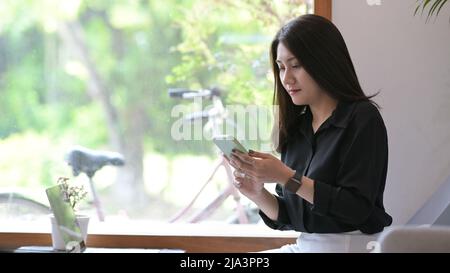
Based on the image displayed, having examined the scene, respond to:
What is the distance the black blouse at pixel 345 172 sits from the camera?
1811mm

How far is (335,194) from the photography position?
1.81 metres

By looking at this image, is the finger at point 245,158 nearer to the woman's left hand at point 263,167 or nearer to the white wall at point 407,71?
the woman's left hand at point 263,167

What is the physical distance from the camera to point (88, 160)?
9.58ft

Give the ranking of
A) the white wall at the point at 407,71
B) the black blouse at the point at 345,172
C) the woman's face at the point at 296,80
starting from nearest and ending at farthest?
the black blouse at the point at 345,172, the woman's face at the point at 296,80, the white wall at the point at 407,71

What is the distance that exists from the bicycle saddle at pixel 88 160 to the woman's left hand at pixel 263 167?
119 centimetres

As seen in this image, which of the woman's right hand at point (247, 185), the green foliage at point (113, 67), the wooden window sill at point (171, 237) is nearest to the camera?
the woman's right hand at point (247, 185)

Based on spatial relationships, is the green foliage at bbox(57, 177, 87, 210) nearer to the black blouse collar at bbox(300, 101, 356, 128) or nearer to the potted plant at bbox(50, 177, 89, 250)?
the potted plant at bbox(50, 177, 89, 250)

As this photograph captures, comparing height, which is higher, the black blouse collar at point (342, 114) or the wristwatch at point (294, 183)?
the black blouse collar at point (342, 114)

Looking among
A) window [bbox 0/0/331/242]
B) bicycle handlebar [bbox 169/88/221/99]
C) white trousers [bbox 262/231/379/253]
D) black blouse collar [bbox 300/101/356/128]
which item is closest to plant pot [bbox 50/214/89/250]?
window [bbox 0/0/331/242]

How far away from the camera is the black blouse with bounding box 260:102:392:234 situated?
1811 millimetres

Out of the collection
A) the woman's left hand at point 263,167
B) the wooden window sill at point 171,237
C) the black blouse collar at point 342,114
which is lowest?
the wooden window sill at point 171,237

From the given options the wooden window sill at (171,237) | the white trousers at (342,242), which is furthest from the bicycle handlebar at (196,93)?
the white trousers at (342,242)

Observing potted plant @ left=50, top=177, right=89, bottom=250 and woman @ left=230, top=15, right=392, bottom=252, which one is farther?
potted plant @ left=50, top=177, right=89, bottom=250

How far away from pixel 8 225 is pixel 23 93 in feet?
1.92
